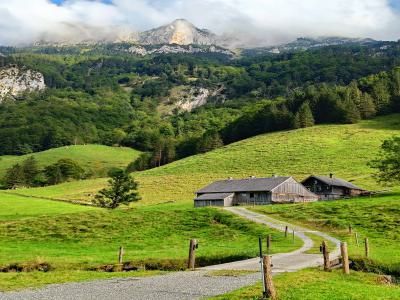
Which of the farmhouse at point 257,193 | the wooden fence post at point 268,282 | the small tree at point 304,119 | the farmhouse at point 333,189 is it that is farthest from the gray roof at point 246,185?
the small tree at point 304,119

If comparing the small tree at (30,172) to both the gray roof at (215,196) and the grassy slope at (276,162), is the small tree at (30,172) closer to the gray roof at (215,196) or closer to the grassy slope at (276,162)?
the grassy slope at (276,162)

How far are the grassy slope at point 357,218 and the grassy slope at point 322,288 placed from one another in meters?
13.2

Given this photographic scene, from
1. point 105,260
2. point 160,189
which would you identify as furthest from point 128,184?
point 105,260

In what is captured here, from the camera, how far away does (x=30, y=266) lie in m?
31.9

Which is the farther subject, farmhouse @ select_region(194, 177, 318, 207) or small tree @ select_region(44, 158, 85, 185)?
small tree @ select_region(44, 158, 85, 185)

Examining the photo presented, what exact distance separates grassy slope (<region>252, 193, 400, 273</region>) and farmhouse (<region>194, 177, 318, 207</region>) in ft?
55.8

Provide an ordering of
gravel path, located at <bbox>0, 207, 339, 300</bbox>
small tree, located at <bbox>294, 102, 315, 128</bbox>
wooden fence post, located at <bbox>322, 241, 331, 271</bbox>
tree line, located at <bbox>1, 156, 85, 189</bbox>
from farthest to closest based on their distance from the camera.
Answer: small tree, located at <bbox>294, 102, 315, 128</bbox>, tree line, located at <bbox>1, 156, 85, 189</bbox>, wooden fence post, located at <bbox>322, 241, 331, 271</bbox>, gravel path, located at <bbox>0, 207, 339, 300</bbox>

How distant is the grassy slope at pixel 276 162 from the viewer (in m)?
117

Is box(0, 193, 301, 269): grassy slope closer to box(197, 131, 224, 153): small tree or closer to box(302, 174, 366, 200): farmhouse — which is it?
box(302, 174, 366, 200): farmhouse

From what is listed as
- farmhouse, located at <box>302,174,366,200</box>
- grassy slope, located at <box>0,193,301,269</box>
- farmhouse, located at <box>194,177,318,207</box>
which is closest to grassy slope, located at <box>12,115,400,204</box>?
farmhouse, located at <box>302,174,366,200</box>

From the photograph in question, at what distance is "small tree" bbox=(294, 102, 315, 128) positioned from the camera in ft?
588

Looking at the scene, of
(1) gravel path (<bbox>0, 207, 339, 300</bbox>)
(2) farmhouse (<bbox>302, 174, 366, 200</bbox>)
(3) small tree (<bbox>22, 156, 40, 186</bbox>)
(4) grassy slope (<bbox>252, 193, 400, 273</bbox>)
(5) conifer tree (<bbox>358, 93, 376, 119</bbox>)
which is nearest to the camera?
(1) gravel path (<bbox>0, 207, 339, 300</bbox>)

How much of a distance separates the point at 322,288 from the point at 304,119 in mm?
163968

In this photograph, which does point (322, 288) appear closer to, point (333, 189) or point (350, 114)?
point (333, 189)
